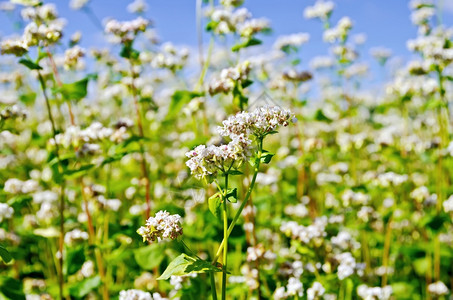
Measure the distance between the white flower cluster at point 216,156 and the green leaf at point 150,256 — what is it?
1.37m

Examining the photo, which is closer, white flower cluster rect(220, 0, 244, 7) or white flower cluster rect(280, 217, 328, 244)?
white flower cluster rect(280, 217, 328, 244)

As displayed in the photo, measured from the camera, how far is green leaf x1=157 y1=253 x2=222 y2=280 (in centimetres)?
167

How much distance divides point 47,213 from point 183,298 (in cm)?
201

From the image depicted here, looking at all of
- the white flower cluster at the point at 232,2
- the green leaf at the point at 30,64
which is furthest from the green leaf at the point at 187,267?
the white flower cluster at the point at 232,2

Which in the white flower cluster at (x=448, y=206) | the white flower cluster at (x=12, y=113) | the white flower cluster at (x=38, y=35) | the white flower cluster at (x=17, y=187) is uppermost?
the white flower cluster at (x=38, y=35)

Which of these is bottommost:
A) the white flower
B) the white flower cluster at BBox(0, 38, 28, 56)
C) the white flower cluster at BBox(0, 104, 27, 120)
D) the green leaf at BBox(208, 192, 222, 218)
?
the white flower

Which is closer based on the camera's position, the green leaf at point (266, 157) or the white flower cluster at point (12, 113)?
the green leaf at point (266, 157)

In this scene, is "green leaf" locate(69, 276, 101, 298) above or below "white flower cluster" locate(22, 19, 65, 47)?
below

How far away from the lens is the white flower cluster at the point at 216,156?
1.82 metres

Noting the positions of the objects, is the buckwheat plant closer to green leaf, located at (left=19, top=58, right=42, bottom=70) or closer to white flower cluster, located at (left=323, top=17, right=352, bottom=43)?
green leaf, located at (left=19, top=58, right=42, bottom=70)

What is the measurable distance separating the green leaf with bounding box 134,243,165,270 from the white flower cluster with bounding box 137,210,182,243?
4.14ft

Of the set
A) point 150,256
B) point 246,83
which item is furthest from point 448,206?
point 150,256

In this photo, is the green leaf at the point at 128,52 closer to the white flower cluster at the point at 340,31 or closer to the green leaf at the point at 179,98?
the green leaf at the point at 179,98

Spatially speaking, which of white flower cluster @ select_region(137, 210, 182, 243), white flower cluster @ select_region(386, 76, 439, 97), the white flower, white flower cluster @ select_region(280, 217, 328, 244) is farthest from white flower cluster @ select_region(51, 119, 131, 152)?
white flower cluster @ select_region(386, 76, 439, 97)
